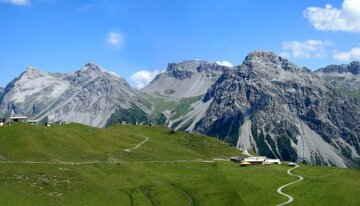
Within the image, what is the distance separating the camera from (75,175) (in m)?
164

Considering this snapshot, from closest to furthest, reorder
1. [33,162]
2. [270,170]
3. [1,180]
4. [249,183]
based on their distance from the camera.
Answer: [1,180], [249,183], [33,162], [270,170]

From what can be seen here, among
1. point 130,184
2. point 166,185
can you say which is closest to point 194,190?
point 166,185

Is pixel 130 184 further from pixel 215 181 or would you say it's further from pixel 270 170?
pixel 270 170

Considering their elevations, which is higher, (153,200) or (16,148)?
(16,148)

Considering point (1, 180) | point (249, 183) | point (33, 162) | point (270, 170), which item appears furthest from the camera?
point (270, 170)

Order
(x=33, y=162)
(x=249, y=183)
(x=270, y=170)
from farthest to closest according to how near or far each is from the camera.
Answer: (x=270, y=170), (x=33, y=162), (x=249, y=183)

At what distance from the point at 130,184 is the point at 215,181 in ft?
98.8

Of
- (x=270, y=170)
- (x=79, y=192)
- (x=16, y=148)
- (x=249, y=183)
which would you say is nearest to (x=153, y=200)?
(x=79, y=192)

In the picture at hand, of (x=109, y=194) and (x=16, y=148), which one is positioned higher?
(x=16, y=148)

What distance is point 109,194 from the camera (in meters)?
150

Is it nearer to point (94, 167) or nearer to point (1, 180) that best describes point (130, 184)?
point (94, 167)

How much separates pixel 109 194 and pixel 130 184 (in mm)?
17542

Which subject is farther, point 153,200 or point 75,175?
point 75,175

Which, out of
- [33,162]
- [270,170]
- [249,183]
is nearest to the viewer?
[249,183]
